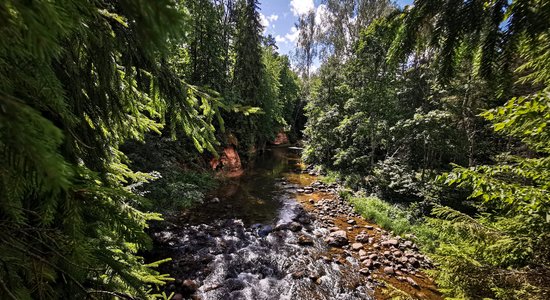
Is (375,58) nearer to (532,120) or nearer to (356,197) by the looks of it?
(356,197)

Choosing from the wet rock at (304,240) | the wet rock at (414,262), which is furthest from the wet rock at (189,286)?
the wet rock at (414,262)

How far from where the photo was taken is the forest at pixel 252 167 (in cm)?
91

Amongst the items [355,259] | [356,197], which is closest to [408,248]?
[355,259]

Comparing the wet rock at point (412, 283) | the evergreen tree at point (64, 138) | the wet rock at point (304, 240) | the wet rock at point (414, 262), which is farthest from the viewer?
the wet rock at point (304, 240)

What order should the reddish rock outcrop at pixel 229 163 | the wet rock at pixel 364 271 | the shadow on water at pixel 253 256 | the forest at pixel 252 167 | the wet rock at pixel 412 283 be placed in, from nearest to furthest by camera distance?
the forest at pixel 252 167, the shadow on water at pixel 253 256, the wet rock at pixel 412 283, the wet rock at pixel 364 271, the reddish rock outcrop at pixel 229 163

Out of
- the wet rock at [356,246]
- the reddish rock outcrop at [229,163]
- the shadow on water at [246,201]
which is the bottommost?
the wet rock at [356,246]

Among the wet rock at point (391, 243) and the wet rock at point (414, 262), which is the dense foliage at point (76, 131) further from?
the wet rock at point (391, 243)

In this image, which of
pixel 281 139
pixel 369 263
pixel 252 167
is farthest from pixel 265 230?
pixel 281 139

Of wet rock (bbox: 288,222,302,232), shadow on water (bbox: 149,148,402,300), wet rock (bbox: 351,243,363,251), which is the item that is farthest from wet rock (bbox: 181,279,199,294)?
wet rock (bbox: 351,243,363,251)

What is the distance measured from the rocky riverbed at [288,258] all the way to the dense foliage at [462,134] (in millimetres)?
1272

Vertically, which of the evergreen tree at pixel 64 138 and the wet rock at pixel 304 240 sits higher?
the evergreen tree at pixel 64 138

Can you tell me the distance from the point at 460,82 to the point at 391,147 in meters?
4.40

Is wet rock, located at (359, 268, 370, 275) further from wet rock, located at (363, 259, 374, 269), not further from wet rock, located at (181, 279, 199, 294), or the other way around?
wet rock, located at (181, 279, 199, 294)

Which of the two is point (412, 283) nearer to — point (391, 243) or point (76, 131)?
point (391, 243)
